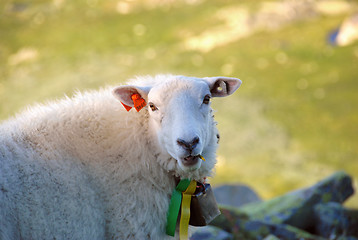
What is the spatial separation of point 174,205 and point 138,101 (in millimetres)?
1273

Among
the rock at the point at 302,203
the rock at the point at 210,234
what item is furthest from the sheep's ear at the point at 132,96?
the rock at the point at 302,203

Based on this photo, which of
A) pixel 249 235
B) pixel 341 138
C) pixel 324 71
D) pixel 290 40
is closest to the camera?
pixel 249 235

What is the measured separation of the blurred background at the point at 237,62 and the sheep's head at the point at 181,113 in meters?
10.7

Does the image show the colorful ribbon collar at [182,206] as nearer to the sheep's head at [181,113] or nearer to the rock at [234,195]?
the sheep's head at [181,113]

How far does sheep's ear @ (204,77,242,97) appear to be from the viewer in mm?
4473

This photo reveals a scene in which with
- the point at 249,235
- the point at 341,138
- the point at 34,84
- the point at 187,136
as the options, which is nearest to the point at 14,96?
the point at 34,84

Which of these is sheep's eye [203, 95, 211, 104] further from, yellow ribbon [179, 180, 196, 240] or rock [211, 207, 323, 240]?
rock [211, 207, 323, 240]

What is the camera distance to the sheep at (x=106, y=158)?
3711 millimetres

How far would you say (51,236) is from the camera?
3.69 m

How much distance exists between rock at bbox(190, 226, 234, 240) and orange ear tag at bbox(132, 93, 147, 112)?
2529mm

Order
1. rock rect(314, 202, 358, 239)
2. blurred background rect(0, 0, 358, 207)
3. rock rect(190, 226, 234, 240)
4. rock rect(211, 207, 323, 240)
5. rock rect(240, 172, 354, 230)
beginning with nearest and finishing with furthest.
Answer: rock rect(190, 226, 234, 240), rock rect(211, 207, 323, 240), rock rect(314, 202, 358, 239), rock rect(240, 172, 354, 230), blurred background rect(0, 0, 358, 207)

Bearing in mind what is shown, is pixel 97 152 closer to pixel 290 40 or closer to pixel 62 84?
pixel 62 84

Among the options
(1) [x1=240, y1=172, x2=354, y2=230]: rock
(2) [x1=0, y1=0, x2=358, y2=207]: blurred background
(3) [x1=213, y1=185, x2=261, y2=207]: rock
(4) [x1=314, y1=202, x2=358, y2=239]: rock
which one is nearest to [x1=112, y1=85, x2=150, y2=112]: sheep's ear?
(1) [x1=240, y1=172, x2=354, y2=230]: rock

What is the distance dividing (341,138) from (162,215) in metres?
15.4
